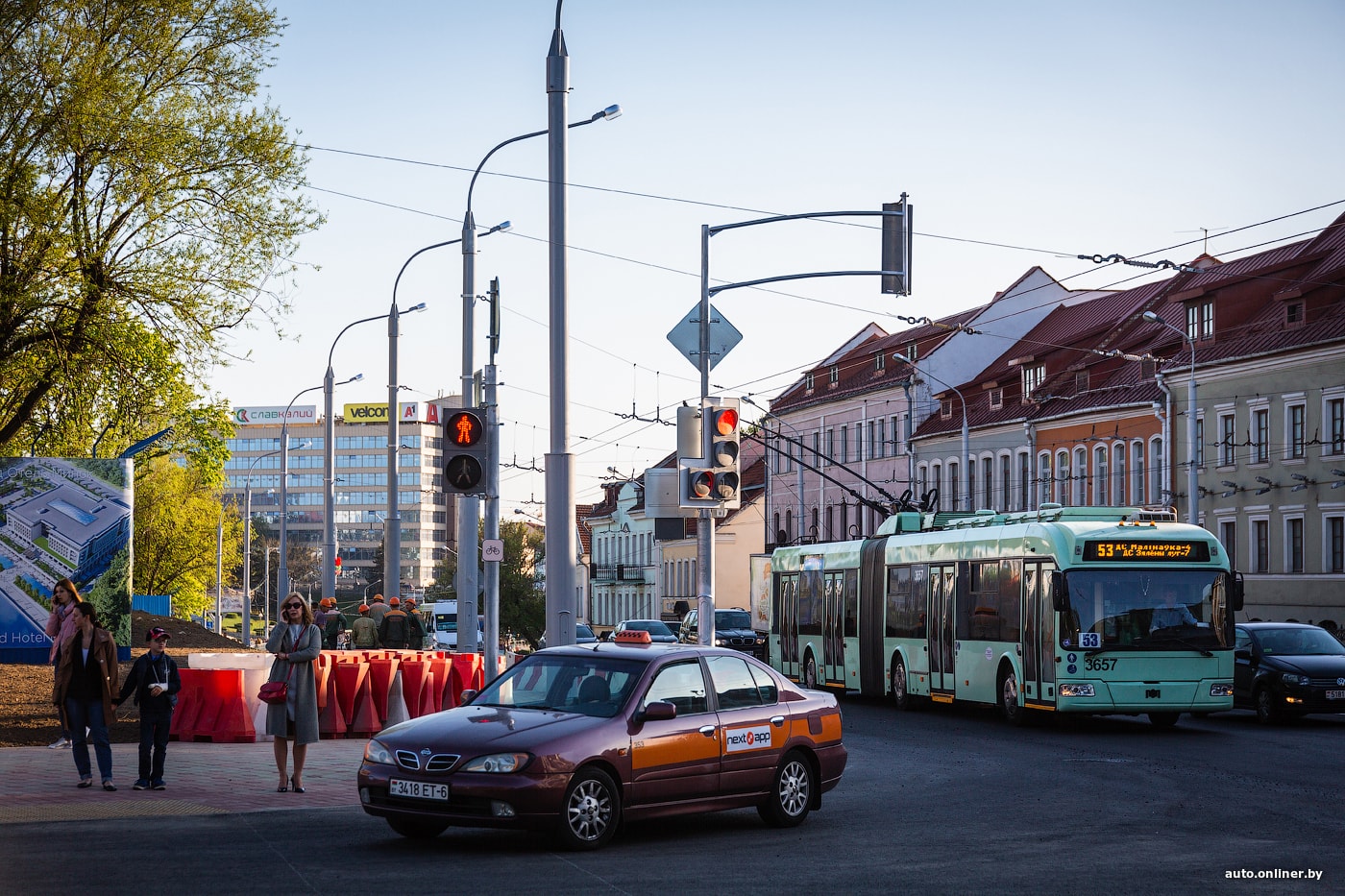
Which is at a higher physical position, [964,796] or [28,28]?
[28,28]

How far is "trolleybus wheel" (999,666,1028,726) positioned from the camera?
26.5 metres

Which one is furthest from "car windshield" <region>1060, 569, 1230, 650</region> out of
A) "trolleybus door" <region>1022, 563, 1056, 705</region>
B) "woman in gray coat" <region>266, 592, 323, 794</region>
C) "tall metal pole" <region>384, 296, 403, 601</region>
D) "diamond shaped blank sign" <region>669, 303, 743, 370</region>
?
"tall metal pole" <region>384, 296, 403, 601</region>

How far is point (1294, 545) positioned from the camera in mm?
52344

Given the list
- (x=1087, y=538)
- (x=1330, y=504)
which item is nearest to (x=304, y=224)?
(x=1087, y=538)

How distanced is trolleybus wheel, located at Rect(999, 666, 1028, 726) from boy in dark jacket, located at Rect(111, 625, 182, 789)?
44.5 feet

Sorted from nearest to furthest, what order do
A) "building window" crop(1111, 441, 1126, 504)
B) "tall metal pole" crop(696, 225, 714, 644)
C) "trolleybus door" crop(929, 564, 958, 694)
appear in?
"tall metal pole" crop(696, 225, 714, 644)
"trolleybus door" crop(929, 564, 958, 694)
"building window" crop(1111, 441, 1126, 504)

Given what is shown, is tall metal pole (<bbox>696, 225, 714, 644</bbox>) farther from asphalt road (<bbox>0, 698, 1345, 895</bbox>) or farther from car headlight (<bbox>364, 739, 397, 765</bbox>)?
car headlight (<bbox>364, 739, 397, 765</bbox>)

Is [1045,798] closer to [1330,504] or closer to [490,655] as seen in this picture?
[490,655]

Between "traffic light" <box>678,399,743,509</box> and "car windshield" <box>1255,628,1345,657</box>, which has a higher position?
"traffic light" <box>678,399,743,509</box>

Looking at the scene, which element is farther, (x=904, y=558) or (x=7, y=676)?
(x=904, y=558)

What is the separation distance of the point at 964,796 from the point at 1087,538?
9115 mm

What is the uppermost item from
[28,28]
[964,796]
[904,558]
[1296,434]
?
[28,28]

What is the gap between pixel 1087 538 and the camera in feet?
82.3

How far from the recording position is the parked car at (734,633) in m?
48.8
